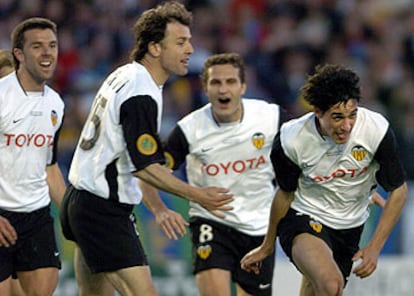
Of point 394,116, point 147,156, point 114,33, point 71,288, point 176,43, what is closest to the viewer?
point 147,156

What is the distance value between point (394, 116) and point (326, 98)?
6.14m

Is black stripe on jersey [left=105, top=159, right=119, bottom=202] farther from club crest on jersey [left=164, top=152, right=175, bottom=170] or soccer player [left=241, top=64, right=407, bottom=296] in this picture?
club crest on jersey [left=164, top=152, right=175, bottom=170]

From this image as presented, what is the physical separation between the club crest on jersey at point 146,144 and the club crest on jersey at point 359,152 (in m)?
1.41

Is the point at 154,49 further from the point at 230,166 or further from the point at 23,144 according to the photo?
the point at 230,166

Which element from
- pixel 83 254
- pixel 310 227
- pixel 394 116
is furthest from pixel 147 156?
pixel 394 116

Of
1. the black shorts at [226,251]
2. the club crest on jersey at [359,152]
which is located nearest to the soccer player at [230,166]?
the black shorts at [226,251]

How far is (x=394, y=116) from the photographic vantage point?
13695 mm

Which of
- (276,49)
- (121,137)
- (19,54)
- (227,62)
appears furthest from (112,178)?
(276,49)

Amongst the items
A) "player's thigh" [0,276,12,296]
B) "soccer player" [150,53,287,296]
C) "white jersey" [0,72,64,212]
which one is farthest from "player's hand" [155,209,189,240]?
"soccer player" [150,53,287,296]

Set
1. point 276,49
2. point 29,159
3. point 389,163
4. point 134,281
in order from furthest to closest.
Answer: point 276,49
point 29,159
point 389,163
point 134,281

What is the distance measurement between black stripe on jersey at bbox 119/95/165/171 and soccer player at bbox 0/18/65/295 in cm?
109

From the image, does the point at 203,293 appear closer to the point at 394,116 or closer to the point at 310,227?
the point at 310,227

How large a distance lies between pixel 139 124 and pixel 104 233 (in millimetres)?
765

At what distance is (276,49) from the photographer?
591 inches
